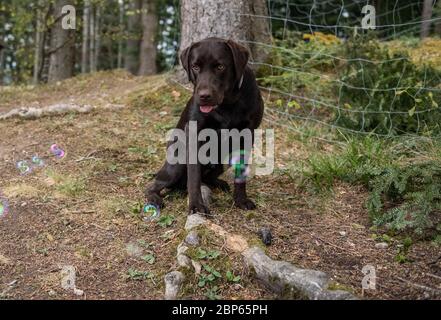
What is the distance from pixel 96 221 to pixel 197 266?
1.08 m

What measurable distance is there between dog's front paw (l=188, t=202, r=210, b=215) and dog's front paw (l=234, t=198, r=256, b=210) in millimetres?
341

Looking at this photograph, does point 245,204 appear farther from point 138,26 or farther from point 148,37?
point 138,26

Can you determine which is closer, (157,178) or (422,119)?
(157,178)

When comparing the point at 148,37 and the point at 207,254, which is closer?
the point at 207,254

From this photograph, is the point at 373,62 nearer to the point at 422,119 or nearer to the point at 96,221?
the point at 422,119

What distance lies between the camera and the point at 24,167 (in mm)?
4598

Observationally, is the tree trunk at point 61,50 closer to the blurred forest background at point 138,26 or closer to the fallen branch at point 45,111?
the blurred forest background at point 138,26

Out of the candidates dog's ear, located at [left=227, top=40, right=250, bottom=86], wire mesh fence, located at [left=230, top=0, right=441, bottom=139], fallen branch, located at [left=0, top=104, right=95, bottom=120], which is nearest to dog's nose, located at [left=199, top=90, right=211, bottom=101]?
dog's ear, located at [left=227, top=40, right=250, bottom=86]

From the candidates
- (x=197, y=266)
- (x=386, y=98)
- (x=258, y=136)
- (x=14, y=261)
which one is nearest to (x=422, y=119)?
(x=386, y=98)

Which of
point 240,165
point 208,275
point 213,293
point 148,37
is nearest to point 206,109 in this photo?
point 240,165

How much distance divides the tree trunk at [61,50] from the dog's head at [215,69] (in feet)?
23.4

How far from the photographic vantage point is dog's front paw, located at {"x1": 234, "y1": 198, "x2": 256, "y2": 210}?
3.81m

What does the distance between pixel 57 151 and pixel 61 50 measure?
6.08 metres

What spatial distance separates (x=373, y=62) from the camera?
5570 millimetres
